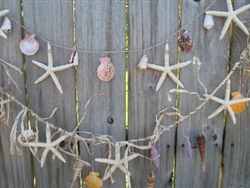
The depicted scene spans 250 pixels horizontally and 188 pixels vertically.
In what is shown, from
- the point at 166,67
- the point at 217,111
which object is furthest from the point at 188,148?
the point at 166,67

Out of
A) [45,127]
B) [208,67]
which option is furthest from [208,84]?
[45,127]

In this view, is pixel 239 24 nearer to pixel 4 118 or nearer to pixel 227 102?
pixel 227 102

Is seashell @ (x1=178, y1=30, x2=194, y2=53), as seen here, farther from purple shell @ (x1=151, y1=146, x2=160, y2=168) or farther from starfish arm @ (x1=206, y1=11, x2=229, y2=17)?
purple shell @ (x1=151, y1=146, x2=160, y2=168)

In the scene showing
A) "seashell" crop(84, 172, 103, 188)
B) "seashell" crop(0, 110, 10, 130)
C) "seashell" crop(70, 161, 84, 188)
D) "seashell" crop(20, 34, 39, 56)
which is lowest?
"seashell" crop(84, 172, 103, 188)

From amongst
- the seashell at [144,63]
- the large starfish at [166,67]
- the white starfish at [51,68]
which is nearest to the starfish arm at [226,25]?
the large starfish at [166,67]

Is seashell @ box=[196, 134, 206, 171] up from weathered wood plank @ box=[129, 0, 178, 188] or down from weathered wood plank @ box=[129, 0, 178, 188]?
down

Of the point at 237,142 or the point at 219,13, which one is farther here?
the point at 237,142

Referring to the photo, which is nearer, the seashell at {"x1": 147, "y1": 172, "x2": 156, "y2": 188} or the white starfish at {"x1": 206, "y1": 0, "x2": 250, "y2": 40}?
the white starfish at {"x1": 206, "y1": 0, "x2": 250, "y2": 40}

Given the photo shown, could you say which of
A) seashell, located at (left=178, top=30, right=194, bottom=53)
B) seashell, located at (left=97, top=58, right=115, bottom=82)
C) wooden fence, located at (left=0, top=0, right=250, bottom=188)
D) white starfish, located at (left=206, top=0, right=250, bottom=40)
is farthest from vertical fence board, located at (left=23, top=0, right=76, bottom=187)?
white starfish, located at (left=206, top=0, right=250, bottom=40)
